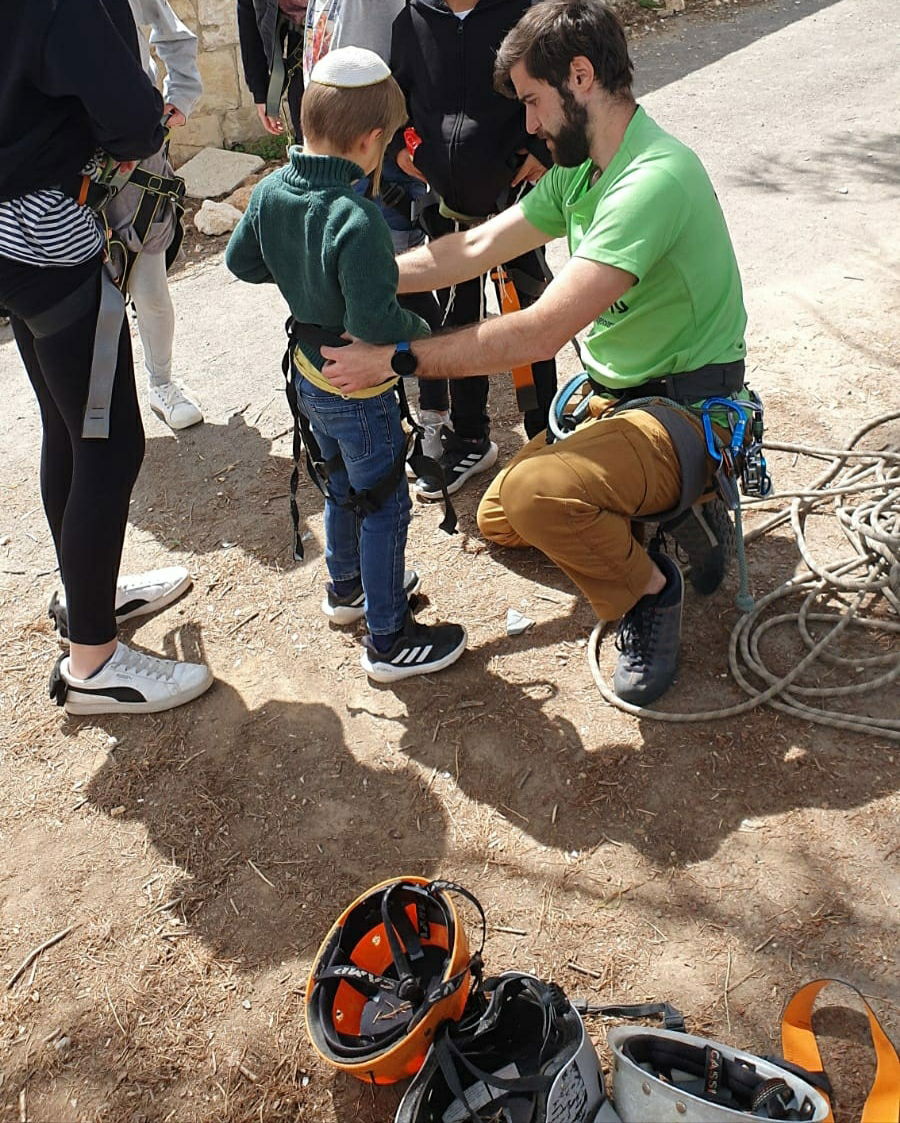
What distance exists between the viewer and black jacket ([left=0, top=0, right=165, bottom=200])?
2.25 metres

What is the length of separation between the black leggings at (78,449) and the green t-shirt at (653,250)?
132 centimetres

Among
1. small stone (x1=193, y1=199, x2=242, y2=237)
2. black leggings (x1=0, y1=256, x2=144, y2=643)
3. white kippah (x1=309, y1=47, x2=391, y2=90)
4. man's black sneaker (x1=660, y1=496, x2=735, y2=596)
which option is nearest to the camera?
white kippah (x1=309, y1=47, x2=391, y2=90)

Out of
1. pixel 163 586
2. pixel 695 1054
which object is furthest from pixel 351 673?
pixel 695 1054

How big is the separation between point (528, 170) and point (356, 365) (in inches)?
51.8

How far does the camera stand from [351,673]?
3.28 m

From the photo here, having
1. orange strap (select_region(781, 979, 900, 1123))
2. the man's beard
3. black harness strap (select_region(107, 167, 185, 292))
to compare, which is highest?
the man's beard

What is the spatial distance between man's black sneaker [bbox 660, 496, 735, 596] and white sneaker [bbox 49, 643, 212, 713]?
1.55 metres

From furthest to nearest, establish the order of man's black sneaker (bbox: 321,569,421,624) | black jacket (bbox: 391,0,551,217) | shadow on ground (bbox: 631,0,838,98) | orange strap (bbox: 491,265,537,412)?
shadow on ground (bbox: 631,0,838,98) → orange strap (bbox: 491,265,537,412) → man's black sneaker (bbox: 321,569,421,624) → black jacket (bbox: 391,0,551,217)

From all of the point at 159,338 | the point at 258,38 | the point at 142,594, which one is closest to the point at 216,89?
the point at 258,38

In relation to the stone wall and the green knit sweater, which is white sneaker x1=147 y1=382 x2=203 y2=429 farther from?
the stone wall

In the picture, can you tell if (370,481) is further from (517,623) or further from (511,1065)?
(511,1065)

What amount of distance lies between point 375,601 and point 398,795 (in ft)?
1.93

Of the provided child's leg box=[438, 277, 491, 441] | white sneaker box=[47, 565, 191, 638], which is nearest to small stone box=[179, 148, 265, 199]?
child's leg box=[438, 277, 491, 441]

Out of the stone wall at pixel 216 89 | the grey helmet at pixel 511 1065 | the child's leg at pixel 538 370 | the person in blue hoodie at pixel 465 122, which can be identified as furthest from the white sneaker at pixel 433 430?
the stone wall at pixel 216 89
